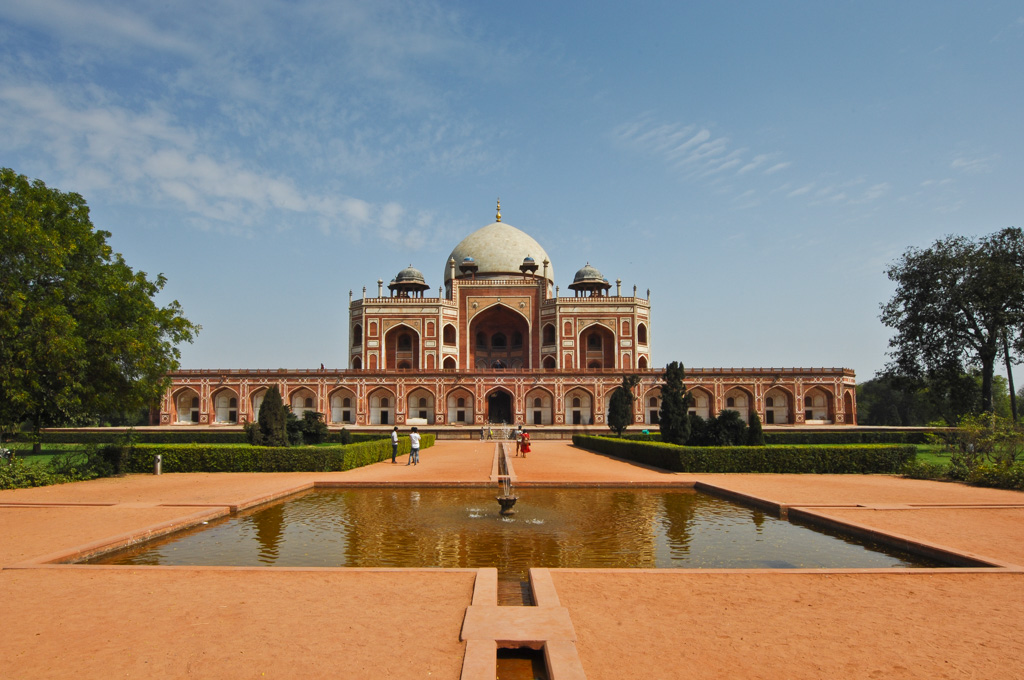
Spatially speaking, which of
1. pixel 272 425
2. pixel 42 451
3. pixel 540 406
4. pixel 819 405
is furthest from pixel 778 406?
pixel 42 451

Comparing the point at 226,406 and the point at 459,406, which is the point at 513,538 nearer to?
the point at 459,406

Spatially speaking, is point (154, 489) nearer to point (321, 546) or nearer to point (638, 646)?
point (321, 546)

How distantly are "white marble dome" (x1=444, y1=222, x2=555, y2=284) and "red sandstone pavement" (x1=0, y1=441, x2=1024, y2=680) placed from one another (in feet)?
125

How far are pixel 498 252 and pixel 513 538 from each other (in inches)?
1504

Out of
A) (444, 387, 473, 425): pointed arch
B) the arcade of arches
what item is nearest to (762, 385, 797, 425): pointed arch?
the arcade of arches

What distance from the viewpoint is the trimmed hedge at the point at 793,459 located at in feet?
44.4

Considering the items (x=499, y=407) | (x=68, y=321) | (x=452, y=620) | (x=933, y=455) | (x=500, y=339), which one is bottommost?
(x=933, y=455)

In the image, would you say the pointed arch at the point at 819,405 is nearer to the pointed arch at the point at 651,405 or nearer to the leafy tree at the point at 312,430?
the pointed arch at the point at 651,405

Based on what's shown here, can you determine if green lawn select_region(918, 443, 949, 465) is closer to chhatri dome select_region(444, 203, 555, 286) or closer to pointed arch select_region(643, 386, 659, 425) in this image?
pointed arch select_region(643, 386, 659, 425)

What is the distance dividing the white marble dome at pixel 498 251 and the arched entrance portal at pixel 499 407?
10846 millimetres

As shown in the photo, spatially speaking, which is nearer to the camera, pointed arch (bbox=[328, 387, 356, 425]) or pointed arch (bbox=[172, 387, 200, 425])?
pointed arch (bbox=[172, 387, 200, 425])

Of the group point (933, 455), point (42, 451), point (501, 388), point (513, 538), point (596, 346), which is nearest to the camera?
point (513, 538)

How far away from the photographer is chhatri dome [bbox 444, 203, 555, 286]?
44.3 m

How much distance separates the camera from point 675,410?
1769cm
